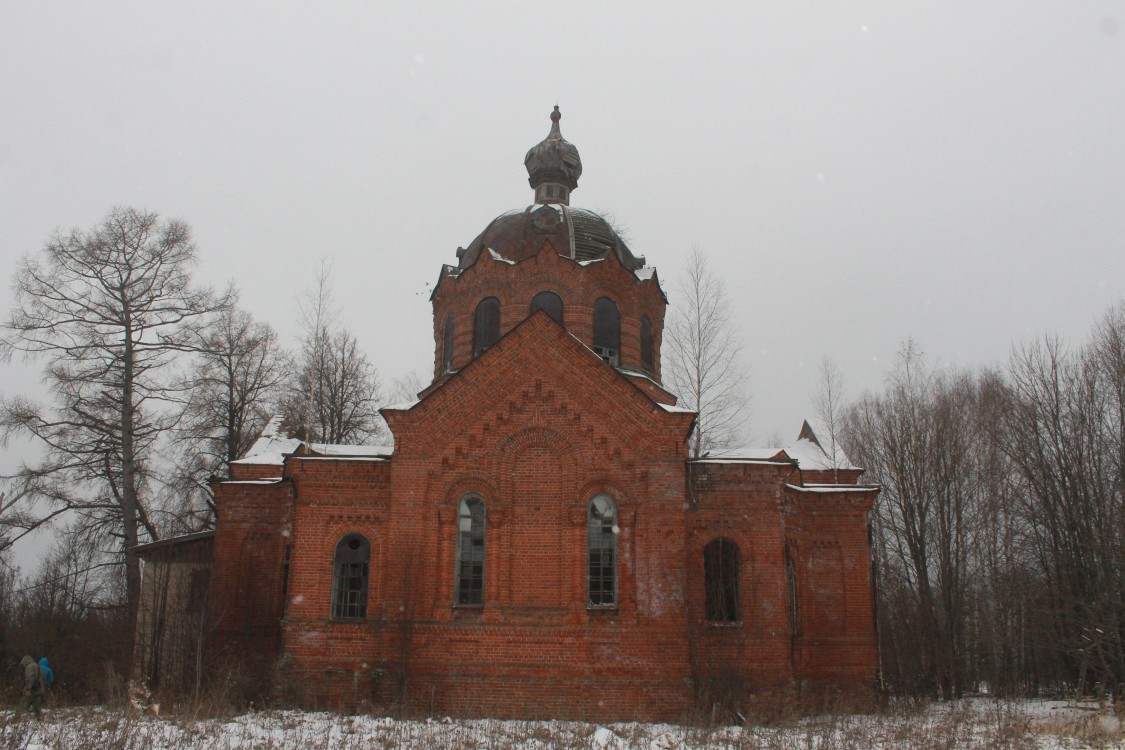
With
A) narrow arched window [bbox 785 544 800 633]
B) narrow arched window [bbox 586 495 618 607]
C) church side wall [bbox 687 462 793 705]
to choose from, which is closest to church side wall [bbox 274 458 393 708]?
narrow arched window [bbox 586 495 618 607]

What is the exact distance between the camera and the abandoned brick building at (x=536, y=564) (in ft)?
51.1

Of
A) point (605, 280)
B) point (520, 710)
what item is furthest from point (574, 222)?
point (520, 710)

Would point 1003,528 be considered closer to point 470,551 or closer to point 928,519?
point 928,519

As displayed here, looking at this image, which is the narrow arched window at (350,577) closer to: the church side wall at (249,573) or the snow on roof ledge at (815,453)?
the church side wall at (249,573)

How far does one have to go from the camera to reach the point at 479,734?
42.9ft

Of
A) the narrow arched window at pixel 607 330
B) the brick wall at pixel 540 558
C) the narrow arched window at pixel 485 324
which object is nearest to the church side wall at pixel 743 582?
the brick wall at pixel 540 558

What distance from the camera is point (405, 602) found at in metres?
15.9

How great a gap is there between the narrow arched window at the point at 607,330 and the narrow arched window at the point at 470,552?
5993mm

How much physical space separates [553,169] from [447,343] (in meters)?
5.67

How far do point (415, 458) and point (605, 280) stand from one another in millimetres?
7298

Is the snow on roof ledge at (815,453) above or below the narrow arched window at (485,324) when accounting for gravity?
below

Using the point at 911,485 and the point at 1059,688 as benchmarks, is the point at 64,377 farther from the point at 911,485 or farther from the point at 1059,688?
the point at 1059,688

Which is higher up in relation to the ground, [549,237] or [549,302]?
[549,237]

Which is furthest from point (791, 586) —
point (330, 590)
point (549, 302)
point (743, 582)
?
point (330, 590)
